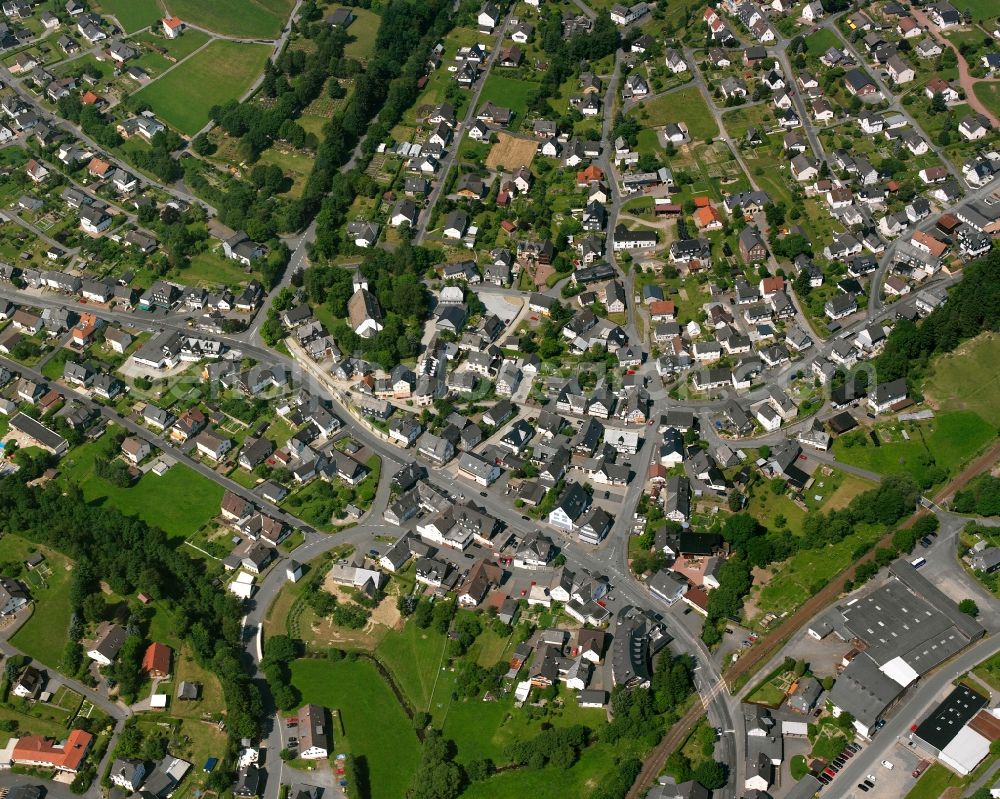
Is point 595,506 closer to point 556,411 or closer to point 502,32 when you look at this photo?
point 556,411

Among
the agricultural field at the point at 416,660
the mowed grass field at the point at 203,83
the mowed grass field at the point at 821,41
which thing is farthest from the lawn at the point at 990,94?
the mowed grass field at the point at 203,83

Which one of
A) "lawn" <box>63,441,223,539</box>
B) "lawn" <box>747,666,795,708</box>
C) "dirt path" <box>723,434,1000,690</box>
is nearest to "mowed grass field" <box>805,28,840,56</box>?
"dirt path" <box>723,434,1000,690</box>

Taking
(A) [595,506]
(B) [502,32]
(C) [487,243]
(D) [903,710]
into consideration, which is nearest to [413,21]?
(B) [502,32]

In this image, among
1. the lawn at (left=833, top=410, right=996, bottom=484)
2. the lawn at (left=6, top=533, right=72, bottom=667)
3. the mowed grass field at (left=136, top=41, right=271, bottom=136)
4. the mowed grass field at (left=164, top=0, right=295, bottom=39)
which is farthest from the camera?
the mowed grass field at (left=164, top=0, right=295, bottom=39)

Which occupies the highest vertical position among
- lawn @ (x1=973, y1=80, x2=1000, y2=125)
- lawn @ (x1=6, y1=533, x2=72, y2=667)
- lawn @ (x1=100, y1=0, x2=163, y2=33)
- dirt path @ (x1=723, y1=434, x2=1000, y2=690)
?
lawn @ (x1=973, y1=80, x2=1000, y2=125)

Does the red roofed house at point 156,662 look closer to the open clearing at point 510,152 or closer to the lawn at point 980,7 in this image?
the open clearing at point 510,152

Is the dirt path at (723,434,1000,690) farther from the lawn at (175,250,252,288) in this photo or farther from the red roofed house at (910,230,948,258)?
the lawn at (175,250,252,288)
